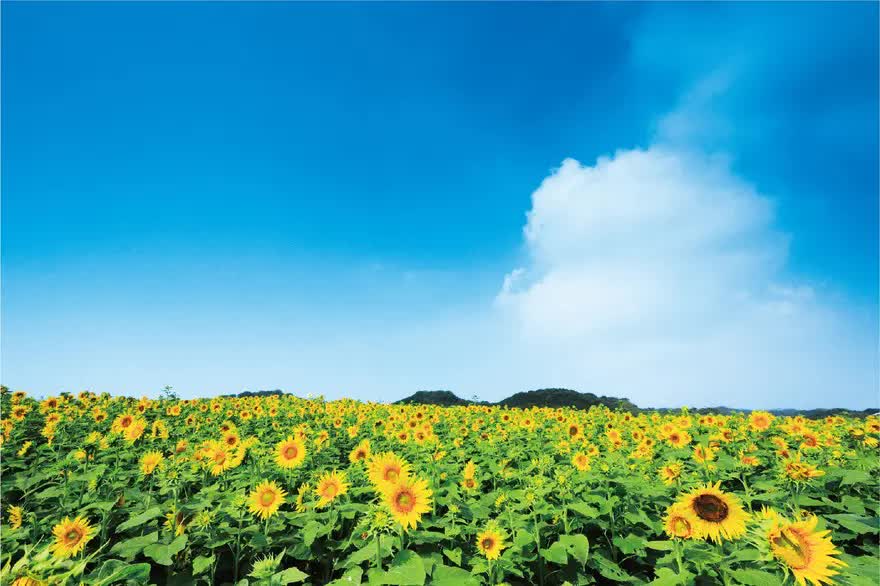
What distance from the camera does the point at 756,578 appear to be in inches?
120

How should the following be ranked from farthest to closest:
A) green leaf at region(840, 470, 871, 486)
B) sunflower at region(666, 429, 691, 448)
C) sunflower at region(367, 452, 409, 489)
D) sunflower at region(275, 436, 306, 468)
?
sunflower at region(666, 429, 691, 448), sunflower at region(275, 436, 306, 468), green leaf at region(840, 470, 871, 486), sunflower at region(367, 452, 409, 489)

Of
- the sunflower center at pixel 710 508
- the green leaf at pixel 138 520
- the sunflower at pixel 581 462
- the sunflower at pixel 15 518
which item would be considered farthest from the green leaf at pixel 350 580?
the sunflower at pixel 15 518

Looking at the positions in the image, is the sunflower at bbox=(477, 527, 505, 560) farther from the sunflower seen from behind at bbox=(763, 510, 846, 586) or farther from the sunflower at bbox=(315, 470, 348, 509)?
the sunflower seen from behind at bbox=(763, 510, 846, 586)

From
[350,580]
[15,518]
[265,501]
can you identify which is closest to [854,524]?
[350,580]

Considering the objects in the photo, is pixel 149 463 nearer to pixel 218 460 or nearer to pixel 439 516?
pixel 218 460

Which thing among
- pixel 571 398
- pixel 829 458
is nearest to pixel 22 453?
pixel 829 458

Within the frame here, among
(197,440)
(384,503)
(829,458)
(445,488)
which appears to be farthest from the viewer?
(197,440)

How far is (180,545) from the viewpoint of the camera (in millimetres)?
3908

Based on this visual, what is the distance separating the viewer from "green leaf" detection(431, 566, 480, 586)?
2994mm

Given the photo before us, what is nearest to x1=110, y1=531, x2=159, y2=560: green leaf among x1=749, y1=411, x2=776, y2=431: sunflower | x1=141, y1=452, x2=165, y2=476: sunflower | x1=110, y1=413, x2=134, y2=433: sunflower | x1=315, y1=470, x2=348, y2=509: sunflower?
x1=315, y1=470, x2=348, y2=509: sunflower

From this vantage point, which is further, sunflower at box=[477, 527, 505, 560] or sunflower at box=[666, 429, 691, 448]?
sunflower at box=[666, 429, 691, 448]

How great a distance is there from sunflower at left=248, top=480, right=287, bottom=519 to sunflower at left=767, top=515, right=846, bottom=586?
4098 millimetres

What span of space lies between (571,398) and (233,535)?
24.5m

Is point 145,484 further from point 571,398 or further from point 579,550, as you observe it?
point 571,398
